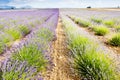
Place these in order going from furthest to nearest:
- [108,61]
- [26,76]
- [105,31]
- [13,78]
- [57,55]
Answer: [105,31] → [57,55] → [108,61] → [26,76] → [13,78]

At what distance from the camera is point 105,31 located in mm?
9359

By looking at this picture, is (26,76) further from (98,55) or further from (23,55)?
(98,55)

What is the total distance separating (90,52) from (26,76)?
4.85 feet

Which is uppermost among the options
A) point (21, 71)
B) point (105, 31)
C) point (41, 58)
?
point (21, 71)

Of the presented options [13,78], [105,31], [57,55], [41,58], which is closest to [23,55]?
[41,58]

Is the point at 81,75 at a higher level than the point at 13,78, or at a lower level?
lower

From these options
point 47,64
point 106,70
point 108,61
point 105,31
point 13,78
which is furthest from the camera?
point 105,31

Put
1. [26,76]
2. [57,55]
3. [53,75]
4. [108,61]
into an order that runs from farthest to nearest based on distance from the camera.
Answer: [57,55]
[53,75]
[108,61]
[26,76]

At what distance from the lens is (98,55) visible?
3373 mm

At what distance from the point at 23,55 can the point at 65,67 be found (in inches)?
39.8

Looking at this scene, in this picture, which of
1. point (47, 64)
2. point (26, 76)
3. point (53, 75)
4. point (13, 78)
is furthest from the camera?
point (47, 64)

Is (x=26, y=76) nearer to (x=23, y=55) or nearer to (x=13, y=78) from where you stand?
(x=13, y=78)

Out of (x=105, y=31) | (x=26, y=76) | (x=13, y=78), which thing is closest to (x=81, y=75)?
(x=26, y=76)

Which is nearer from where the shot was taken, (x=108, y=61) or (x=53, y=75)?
(x=108, y=61)
